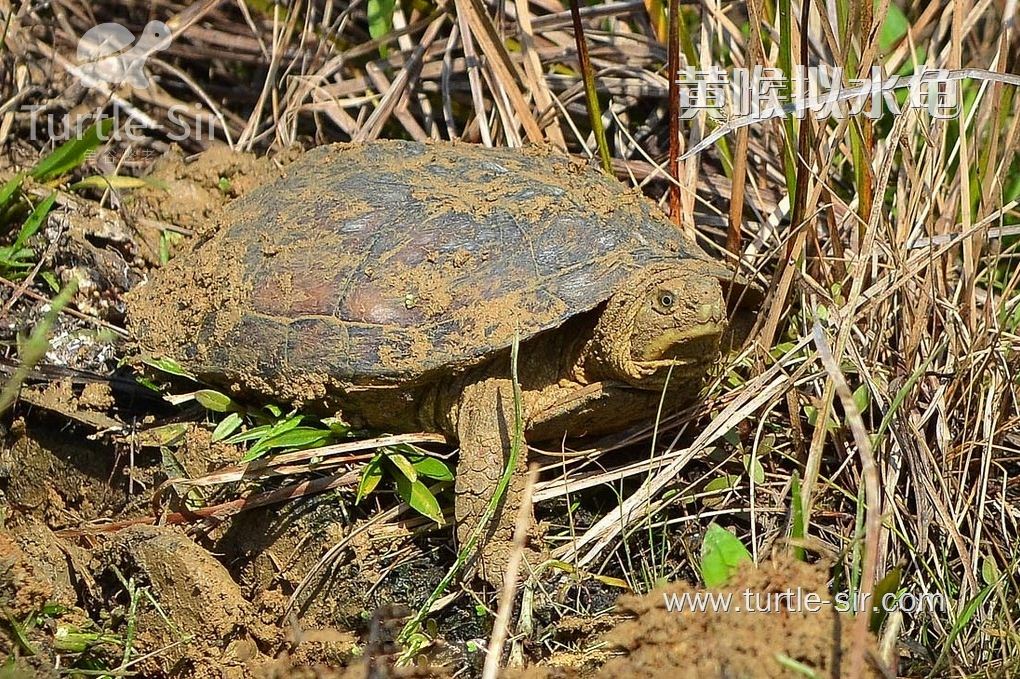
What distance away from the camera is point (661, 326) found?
275 cm

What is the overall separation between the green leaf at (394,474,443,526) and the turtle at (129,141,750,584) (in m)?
0.09

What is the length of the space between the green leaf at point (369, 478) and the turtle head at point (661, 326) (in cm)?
77

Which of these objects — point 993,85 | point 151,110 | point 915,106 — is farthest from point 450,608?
point 151,110

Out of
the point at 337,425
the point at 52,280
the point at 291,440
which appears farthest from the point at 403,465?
the point at 52,280

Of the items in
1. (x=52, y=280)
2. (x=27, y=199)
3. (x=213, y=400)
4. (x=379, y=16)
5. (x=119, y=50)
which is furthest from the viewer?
(x=119, y=50)

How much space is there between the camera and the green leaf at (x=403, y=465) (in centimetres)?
293

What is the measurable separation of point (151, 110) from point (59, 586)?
101 inches

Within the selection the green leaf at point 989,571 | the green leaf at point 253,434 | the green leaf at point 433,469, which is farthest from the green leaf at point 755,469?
the green leaf at point 253,434

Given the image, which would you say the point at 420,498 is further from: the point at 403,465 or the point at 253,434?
the point at 253,434

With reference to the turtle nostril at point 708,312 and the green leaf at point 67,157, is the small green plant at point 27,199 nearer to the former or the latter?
the green leaf at point 67,157

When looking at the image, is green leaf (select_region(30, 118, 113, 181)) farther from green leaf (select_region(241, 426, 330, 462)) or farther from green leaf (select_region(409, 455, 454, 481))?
green leaf (select_region(409, 455, 454, 481))

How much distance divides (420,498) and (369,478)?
0.18 meters

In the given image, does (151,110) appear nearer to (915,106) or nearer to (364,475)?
(364,475)

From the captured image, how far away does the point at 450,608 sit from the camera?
9.34 feet
